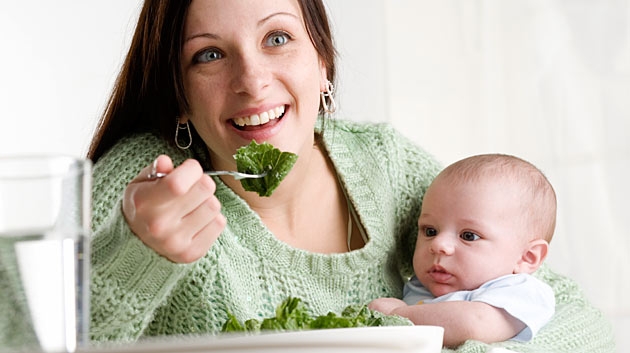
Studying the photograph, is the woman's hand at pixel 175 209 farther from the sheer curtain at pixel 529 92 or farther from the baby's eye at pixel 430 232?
the sheer curtain at pixel 529 92

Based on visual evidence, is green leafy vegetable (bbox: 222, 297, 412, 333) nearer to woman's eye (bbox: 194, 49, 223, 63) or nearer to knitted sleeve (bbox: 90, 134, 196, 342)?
knitted sleeve (bbox: 90, 134, 196, 342)

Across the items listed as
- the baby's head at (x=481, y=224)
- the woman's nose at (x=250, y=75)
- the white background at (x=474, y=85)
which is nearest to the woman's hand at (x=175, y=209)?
the woman's nose at (x=250, y=75)

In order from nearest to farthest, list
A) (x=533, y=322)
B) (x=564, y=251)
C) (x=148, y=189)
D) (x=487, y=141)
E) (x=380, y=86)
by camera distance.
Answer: (x=148, y=189)
(x=533, y=322)
(x=564, y=251)
(x=487, y=141)
(x=380, y=86)

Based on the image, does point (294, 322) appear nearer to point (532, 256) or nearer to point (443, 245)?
point (443, 245)

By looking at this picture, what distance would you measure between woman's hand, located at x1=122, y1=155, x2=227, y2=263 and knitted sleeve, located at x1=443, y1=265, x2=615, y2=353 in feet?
1.60

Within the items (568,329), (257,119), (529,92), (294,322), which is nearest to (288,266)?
(257,119)

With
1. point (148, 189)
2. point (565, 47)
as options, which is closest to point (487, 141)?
point (565, 47)

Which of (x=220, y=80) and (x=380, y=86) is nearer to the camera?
(x=220, y=80)

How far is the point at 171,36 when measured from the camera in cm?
181

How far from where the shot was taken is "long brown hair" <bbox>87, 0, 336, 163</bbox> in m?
1.81

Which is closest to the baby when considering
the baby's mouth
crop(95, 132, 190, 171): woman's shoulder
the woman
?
the woman

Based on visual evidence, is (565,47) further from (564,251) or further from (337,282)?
(337,282)

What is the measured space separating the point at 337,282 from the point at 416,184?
0.30 metres

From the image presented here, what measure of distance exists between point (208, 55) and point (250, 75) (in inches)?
4.6
